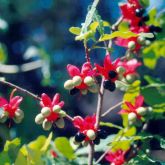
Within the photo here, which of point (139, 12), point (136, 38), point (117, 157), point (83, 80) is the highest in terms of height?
point (139, 12)

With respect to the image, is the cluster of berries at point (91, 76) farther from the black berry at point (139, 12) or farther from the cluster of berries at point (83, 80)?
the black berry at point (139, 12)

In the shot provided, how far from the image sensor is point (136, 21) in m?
2.00

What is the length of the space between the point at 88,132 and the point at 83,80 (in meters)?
0.18

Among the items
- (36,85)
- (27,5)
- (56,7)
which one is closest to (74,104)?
(36,85)

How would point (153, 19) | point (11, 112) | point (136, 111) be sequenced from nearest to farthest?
point (11, 112), point (136, 111), point (153, 19)

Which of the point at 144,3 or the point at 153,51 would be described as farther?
the point at 153,51

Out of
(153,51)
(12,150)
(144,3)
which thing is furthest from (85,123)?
(153,51)

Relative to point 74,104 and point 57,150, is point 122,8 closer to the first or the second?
point 57,150

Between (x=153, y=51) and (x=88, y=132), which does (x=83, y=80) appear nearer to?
(x=88, y=132)

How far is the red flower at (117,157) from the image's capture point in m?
1.90

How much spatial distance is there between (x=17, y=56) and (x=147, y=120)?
153 inches

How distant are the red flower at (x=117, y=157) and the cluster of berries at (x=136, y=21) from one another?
17.1 inches

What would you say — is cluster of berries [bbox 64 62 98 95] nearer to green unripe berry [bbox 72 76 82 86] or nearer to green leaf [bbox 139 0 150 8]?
green unripe berry [bbox 72 76 82 86]

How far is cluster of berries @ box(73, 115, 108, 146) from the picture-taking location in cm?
166
